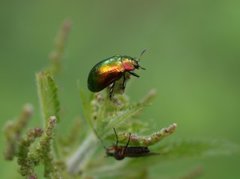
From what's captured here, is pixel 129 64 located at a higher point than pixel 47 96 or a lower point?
higher

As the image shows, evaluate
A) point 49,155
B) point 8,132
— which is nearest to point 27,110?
point 8,132

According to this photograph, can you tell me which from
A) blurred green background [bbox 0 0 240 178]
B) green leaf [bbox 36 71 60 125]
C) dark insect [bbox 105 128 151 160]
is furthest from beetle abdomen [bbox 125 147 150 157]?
blurred green background [bbox 0 0 240 178]

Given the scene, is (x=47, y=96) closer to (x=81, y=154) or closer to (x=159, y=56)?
(x=81, y=154)

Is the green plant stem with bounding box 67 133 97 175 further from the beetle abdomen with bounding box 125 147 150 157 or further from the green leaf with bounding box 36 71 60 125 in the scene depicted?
the green leaf with bounding box 36 71 60 125

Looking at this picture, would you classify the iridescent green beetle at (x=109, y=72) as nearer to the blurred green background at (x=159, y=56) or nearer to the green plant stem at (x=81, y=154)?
the green plant stem at (x=81, y=154)

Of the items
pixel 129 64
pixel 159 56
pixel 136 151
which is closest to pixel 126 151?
pixel 136 151

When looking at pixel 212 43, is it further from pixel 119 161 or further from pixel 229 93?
pixel 119 161
